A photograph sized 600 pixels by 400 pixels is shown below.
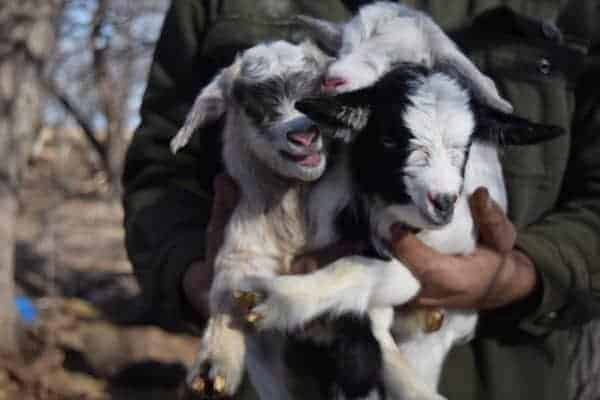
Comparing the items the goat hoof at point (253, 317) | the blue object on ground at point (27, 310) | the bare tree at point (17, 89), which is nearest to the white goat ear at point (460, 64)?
the goat hoof at point (253, 317)

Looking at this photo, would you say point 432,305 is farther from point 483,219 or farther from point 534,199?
Result: point 534,199

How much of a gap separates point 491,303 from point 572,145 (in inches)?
19.9

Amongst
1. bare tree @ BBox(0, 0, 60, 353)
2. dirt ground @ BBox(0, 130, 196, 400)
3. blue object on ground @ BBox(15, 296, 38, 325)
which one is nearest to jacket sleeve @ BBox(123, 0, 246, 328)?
bare tree @ BBox(0, 0, 60, 353)

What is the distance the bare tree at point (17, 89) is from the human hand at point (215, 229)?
4828 mm

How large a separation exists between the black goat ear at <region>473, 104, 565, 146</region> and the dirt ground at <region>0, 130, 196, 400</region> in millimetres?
5687

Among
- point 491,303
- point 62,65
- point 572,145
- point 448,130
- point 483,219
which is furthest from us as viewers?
point 62,65

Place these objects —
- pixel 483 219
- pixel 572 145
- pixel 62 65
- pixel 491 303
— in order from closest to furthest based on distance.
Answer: pixel 483 219, pixel 491 303, pixel 572 145, pixel 62 65

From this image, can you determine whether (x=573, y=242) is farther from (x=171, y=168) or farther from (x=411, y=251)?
(x=171, y=168)

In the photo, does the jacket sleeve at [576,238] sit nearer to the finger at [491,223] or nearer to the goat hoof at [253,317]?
the finger at [491,223]

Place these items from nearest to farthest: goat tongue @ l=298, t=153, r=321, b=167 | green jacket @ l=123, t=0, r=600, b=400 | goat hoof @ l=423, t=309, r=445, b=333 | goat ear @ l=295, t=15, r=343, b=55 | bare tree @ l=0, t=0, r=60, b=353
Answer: goat tongue @ l=298, t=153, r=321, b=167
goat hoof @ l=423, t=309, r=445, b=333
goat ear @ l=295, t=15, r=343, b=55
green jacket @ l=123, t=0, r=600, b=400
bare tree @ l=0, t=0, r=60, b=353

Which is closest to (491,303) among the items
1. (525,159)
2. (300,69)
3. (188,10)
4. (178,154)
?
(525,159)

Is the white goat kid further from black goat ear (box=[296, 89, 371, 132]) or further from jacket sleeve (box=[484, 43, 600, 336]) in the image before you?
jacket sleeve (box=[484, 43, 600, 336])

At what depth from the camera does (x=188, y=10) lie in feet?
8.38

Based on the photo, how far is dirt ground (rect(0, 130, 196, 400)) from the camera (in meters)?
7.39
